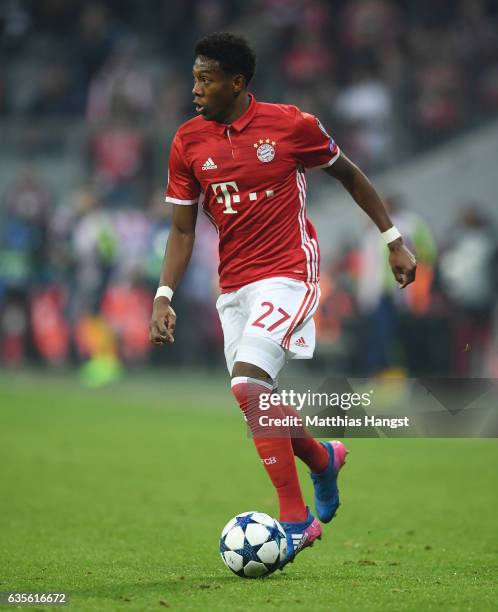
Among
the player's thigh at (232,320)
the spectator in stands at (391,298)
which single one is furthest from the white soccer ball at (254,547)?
the spectator in stands at (391,298)

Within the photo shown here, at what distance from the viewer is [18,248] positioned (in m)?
19.7

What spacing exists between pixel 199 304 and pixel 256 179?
13.4m

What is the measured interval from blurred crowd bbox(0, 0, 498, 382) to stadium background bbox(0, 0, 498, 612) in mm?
43

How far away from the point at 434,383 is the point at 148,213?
46.0ft

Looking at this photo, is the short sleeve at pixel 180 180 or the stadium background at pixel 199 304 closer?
the short sleeve at pixel 180 180

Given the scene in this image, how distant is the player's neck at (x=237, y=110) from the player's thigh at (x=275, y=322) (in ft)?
2.76

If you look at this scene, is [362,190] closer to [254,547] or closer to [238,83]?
[238,83]

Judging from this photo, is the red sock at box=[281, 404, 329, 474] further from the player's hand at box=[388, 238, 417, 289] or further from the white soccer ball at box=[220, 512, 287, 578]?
the player's hand at box=[388, 238, 417, 289]

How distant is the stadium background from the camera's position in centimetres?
655

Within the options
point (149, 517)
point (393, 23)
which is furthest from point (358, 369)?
point (149, 517)

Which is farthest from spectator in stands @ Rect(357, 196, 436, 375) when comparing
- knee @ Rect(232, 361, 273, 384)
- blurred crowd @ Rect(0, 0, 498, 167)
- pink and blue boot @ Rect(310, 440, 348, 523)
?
knee @ Rect(232, 361, 273, 384)

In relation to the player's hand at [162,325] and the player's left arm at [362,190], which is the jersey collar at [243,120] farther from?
the player's hand at [162,325]

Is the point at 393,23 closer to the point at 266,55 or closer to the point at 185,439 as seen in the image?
the point at 266,55

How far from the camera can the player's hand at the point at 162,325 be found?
19.8 ft
